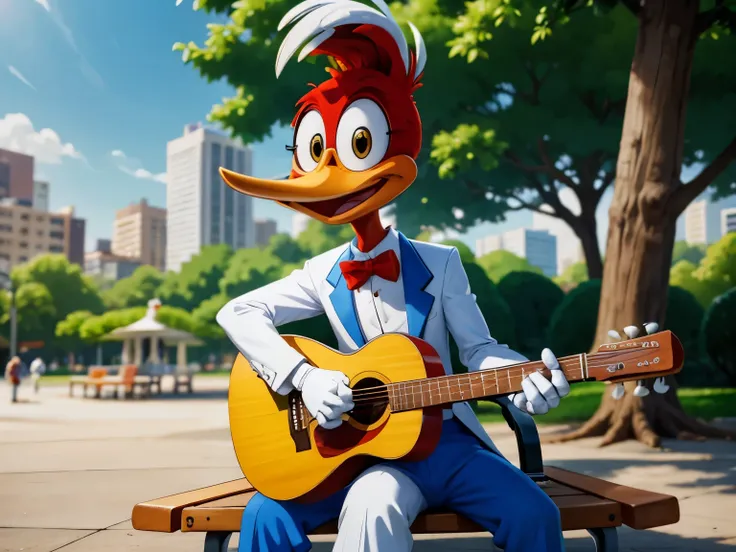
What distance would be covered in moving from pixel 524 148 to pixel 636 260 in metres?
9.92

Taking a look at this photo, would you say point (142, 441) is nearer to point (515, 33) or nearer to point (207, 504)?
point (207, 504)

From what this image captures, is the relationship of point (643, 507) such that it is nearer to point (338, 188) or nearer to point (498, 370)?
point (498, 370)

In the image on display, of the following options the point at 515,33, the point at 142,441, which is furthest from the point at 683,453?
the point at 515,33

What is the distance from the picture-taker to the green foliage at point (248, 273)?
52000 millimetres

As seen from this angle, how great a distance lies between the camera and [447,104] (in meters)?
16.4

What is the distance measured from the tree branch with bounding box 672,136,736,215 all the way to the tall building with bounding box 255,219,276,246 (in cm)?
11596

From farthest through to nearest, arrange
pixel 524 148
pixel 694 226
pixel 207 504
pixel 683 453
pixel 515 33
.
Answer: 1. pixel 694 226
2. pixel 524 148
3. pixel 515 33
4. pixel 683 453
5. pixel 207 504

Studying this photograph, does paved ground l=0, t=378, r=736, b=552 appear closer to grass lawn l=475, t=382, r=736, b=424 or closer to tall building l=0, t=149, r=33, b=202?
grass lawn l=475, t=382, r=736, b=424

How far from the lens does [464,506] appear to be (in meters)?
2.49

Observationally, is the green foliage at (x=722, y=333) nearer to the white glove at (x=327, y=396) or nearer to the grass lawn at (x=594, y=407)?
the grass lawn at (x=594, y=407)

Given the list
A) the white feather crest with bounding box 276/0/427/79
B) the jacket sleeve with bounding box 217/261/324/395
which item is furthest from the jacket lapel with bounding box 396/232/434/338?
the white feather crest with bounding box 276/0/427/79

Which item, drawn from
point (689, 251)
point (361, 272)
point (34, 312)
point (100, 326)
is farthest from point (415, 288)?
point (689, 251)

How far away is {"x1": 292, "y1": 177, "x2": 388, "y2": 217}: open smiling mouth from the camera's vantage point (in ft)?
9.39

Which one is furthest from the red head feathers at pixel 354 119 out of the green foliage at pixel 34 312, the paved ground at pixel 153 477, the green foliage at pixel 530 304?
the green foliage at pixel 34 312
